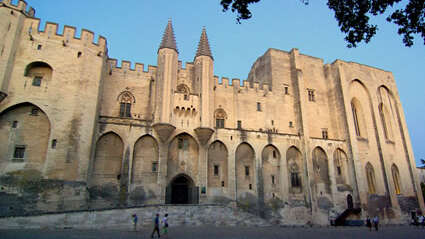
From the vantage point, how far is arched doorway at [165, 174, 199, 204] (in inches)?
842

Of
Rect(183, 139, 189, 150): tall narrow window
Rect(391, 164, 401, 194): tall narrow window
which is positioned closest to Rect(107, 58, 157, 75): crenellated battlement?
Rect(183, 139, 189, 150): tall narrow window

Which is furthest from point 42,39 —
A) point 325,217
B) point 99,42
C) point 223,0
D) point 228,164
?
point 325,217

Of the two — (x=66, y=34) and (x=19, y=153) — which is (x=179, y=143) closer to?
(x=19, y=153)

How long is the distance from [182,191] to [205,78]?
392 inches

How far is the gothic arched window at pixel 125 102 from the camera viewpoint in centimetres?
2283

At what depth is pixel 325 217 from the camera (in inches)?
982

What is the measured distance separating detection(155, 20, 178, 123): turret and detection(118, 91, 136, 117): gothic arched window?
2.74m

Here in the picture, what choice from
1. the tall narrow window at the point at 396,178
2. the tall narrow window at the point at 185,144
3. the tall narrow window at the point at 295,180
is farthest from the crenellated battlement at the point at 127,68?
the tall narrow window at the point at 396,178

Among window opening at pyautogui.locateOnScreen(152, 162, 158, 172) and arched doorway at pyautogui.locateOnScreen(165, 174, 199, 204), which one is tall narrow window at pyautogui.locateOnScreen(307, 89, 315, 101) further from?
window opening at pyautogui.locateOnScreen(152, 162, 158, 172)

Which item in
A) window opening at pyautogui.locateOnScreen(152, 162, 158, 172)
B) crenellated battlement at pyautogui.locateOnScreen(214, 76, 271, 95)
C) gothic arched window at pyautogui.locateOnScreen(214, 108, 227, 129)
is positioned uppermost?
crenellated battlement at pyautogui.locateOnScreen(214, 76, 271, 95)

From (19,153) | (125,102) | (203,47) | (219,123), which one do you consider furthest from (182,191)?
(203,47)

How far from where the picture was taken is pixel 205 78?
24.1 meters

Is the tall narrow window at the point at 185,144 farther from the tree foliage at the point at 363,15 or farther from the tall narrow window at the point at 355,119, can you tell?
the tall narrow window at the point at 355,119

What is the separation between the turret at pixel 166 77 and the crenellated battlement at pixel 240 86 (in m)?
5.41
